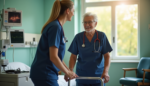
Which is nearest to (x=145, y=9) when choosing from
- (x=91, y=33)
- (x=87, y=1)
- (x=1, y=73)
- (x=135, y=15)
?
(x=135, y=15)

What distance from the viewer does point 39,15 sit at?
14.8ft

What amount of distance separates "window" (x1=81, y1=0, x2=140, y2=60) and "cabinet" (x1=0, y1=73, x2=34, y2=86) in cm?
270

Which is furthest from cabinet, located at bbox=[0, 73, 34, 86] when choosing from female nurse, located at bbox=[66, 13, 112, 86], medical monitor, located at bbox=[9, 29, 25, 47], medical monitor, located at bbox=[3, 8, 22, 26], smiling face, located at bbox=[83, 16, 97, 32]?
smiling face, located at bbox=[83, 16, 97, 32]

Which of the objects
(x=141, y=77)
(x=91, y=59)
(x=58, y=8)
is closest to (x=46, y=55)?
(x=58, y=8)

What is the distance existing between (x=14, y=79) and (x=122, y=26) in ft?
10.3

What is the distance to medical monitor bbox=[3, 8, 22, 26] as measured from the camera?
2818mm

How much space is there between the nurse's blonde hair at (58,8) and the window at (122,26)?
11.2 ft

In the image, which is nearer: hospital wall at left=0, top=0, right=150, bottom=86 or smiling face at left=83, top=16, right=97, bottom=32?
smiling face at left=83, top=16, right=97, bottom=32

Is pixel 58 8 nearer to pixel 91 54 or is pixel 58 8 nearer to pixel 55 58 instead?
pixel 55 58

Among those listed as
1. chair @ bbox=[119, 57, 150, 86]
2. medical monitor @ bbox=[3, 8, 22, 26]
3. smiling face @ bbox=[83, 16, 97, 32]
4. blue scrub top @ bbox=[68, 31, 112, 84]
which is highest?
medical monitor @ bbox=[3, 8, 22, 26]

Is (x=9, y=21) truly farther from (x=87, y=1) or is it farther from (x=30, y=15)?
(x=87, y=1)

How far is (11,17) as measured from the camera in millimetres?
2883

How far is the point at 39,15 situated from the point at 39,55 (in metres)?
3.32

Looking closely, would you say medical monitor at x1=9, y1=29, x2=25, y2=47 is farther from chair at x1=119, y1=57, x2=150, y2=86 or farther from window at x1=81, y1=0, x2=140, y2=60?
window at x1=81, y1=0, x2=140, y2=60
